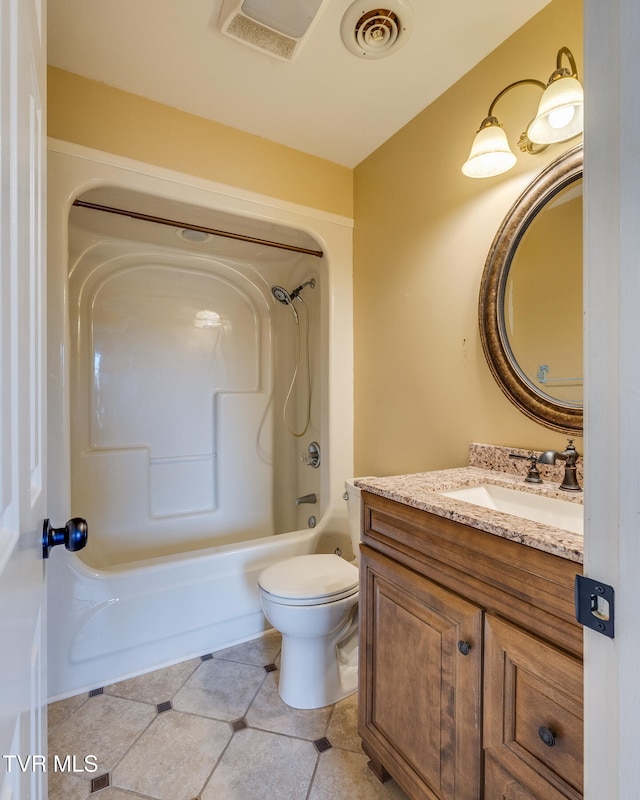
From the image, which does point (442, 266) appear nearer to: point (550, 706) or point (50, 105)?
point (550, 706)

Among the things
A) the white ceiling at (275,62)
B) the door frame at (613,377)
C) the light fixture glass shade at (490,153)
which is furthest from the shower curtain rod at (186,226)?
the door frame at (613,377)

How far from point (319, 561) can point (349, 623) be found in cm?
27

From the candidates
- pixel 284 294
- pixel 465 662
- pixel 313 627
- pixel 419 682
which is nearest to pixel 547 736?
pixel 465 662

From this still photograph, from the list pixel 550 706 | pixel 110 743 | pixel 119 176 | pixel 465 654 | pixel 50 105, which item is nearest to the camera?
pixel 550 706

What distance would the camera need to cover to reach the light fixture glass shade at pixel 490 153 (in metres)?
1.32

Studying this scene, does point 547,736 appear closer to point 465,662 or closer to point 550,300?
point 465,662

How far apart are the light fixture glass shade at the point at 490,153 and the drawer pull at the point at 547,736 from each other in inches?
61.5

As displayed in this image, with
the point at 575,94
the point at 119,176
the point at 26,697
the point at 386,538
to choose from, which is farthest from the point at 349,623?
the point at 119,176

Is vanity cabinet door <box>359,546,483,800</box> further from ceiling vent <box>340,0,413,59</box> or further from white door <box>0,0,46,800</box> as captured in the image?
ceiling vent <box>340,0,413,59</box>

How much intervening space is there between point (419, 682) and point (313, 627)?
1.79ft

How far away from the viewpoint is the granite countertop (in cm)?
73

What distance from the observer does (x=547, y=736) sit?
2.38 feet

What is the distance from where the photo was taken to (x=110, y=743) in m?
1.35

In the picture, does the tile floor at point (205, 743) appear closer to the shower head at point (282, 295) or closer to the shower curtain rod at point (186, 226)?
the shower curtain rod at point (186, 226)
